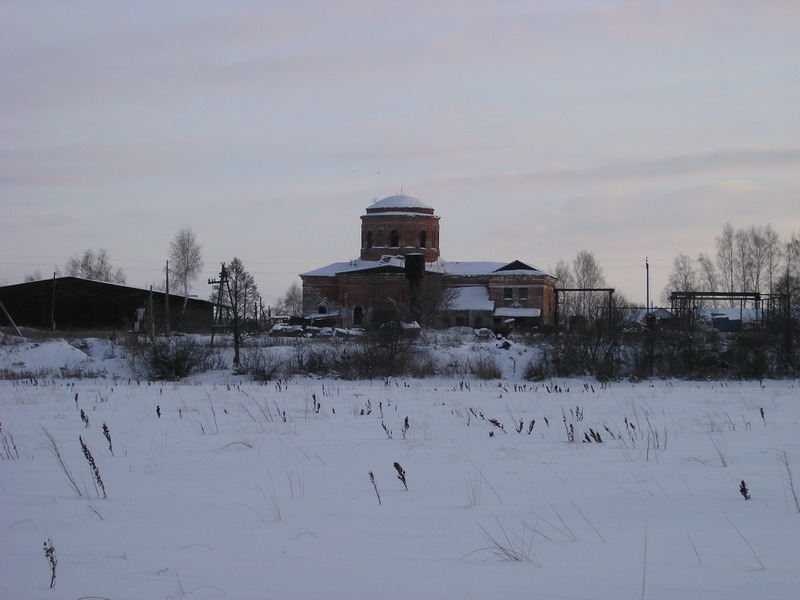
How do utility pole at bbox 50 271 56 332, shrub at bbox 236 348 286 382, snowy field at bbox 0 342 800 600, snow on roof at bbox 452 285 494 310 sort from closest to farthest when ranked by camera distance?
snowy field at bbox 0 342 800 600 → shrub at bbox 236 348 286 382 → utility pole at bbox 50 271 56 332 → snow on roof at bbox 452 285 494 310

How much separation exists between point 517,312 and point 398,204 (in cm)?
1304

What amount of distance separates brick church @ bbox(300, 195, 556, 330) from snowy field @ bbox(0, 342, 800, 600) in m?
47.8

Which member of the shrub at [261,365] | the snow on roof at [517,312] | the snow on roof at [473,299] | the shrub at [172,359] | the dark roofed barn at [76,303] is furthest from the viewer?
the snow on roof at [473,299]

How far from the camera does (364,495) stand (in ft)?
20.0

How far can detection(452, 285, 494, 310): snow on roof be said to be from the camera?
2387 inches

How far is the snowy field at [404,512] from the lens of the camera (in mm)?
4141

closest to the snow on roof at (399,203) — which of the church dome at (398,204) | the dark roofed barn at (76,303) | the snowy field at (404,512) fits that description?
A: the church dome at (398,204)

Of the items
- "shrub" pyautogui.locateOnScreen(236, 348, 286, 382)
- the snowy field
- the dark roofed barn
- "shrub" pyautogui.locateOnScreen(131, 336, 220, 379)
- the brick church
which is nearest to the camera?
the snowy field

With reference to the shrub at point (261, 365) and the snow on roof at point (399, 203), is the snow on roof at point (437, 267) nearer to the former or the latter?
the snow on roof at point (399, 203)

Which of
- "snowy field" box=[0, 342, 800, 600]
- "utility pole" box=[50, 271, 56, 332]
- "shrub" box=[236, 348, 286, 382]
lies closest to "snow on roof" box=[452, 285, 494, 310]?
"utility pole" box=[50, 271, 56, 332]

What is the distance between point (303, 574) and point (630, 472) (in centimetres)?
336

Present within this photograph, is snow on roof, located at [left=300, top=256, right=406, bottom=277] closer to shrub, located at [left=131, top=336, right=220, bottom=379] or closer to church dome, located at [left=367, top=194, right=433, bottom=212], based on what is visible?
church dome, located at [left=367, top=194, right=433, bottom=212]

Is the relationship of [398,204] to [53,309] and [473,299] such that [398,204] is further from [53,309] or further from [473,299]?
[53,309]

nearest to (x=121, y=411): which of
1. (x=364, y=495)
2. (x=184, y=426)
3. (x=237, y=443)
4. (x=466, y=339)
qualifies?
(x=184, y=426)
